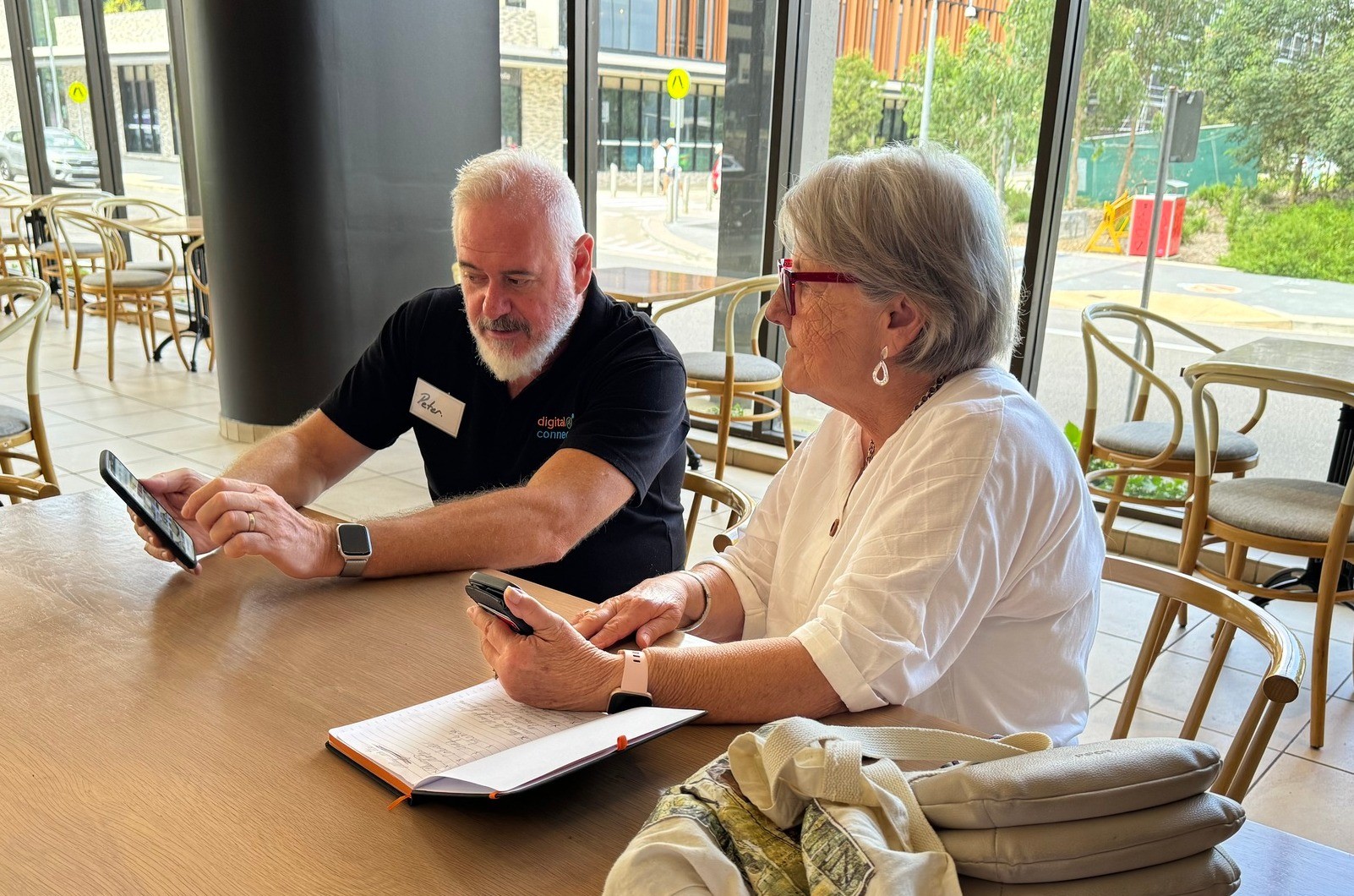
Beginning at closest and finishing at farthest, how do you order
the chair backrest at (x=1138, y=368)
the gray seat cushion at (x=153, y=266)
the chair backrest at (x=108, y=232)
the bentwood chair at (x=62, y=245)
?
1. the chair backrest at (x=1138, y=368)
2. the chair backrest at (x=108, y=232)
3. the gray seat cushion at (x=153, y=266)
4. the bentwood chair at (x=62, y=245)

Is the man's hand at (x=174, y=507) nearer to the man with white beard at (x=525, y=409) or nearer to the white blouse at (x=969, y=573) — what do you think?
the man with white beard at (x=525, y=409)

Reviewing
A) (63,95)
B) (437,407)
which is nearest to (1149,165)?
(437,407)

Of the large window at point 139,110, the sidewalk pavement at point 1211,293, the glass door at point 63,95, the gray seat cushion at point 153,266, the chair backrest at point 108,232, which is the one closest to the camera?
the sidewalk pavement at point 1211,293

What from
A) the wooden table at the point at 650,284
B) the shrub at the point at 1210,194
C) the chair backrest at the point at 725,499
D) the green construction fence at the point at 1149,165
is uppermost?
the green construction fence at the point at 1149,165

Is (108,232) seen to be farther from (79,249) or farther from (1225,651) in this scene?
(1225,651)

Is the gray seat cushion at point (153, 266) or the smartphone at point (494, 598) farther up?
the smartphone at point (494, 598)

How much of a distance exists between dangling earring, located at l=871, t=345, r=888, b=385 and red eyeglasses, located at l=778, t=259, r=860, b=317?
0.32 feet

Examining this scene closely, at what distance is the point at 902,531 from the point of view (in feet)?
3.83

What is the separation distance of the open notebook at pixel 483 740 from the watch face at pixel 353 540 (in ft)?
1.29

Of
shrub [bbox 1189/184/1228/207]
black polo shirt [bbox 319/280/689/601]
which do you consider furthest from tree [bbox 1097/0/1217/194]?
black polo shirt [bbox 319/280/689/601]

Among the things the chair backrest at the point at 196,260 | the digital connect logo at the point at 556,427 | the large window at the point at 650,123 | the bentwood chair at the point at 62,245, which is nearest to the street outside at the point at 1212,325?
the large window at the point at 650,123

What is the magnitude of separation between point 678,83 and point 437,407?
141 inches

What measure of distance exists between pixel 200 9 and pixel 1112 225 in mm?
3839

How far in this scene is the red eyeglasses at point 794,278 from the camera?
1312 millimetres
